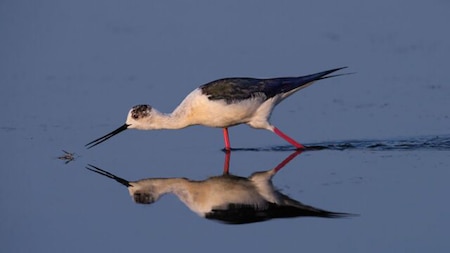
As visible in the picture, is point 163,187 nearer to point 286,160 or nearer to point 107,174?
point 107,174

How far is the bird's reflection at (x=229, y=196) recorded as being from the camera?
30.3ft

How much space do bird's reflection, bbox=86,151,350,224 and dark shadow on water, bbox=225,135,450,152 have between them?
75 centimetres

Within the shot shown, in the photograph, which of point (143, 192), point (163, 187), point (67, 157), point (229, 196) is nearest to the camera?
point (229, 196)

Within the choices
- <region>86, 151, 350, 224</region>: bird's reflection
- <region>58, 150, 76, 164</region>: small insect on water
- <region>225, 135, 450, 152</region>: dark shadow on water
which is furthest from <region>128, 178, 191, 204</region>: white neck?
<region>225, 135, 450, 152</region>: dark shadow on water

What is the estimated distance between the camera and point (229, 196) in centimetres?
989

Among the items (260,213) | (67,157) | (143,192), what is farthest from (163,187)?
(67,157)

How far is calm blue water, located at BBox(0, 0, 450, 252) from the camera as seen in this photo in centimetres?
912

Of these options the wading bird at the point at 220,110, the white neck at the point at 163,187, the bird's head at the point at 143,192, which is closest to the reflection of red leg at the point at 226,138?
the wading bird at the point at 220,110

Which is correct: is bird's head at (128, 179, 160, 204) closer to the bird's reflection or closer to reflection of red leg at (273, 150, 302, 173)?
the bird's reflection

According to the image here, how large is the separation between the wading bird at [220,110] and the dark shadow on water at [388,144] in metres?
0.23

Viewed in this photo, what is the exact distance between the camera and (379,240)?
842cm

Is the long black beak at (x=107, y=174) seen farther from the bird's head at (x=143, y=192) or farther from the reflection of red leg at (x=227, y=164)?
the reflection of red leg at (x=227, y=164)

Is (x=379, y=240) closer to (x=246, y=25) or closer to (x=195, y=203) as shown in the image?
(x=195, y=203)

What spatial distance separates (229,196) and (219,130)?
3009 millimetres
